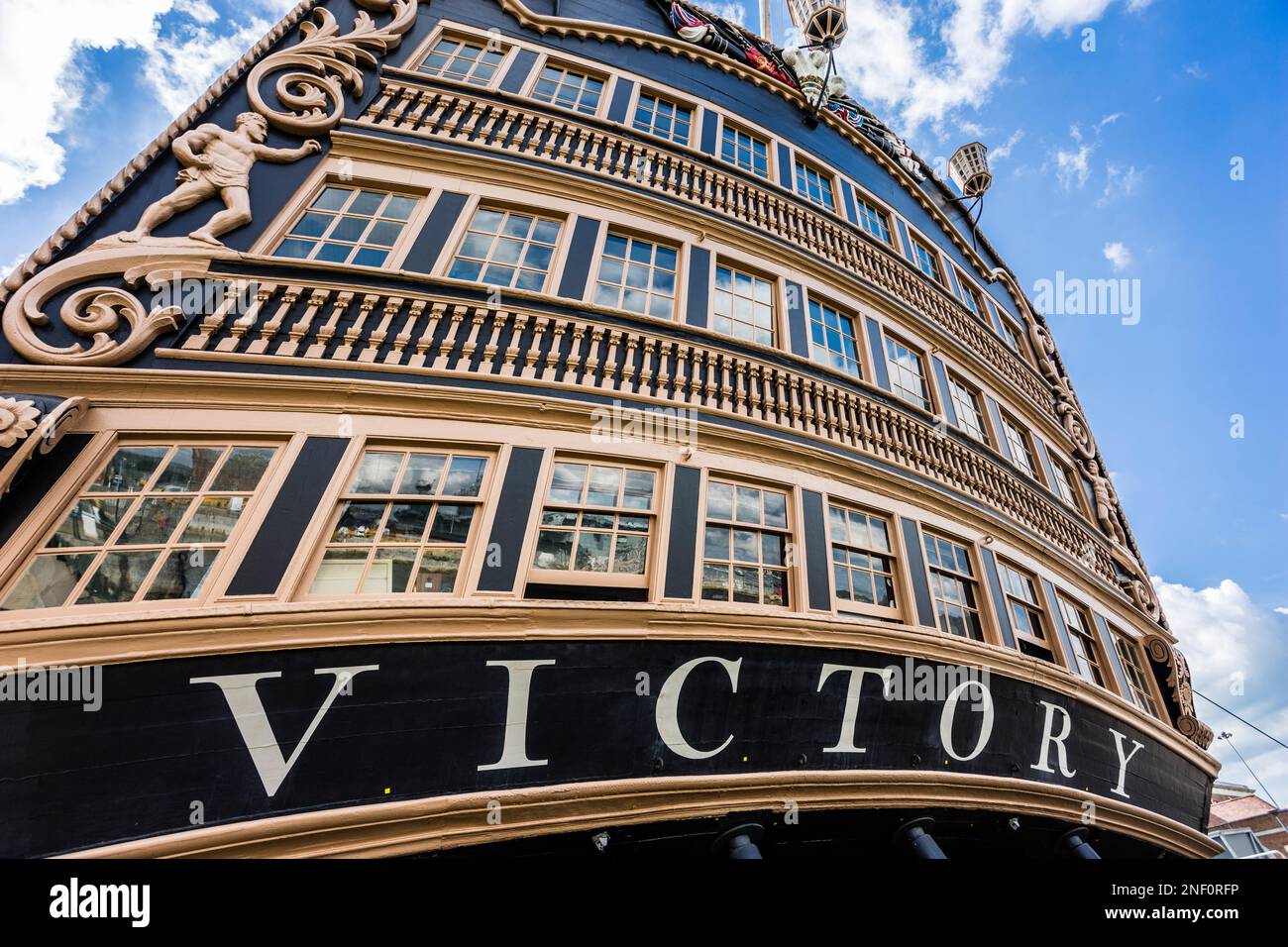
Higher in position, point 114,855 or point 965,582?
point 965,582

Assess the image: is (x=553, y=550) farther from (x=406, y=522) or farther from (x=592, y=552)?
(x=406, y=522)

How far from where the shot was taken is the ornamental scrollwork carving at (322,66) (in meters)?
6.85

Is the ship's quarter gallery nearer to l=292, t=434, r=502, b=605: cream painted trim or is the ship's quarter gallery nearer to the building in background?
l=292, t=434, r=502, b=605: cream painted trim

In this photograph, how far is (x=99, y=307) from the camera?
499 cm

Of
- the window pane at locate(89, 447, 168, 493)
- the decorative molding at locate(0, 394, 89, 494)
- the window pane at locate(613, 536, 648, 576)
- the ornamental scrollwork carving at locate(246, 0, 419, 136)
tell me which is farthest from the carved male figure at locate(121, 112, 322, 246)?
the window pane at locate(613, 536, 648, 576)

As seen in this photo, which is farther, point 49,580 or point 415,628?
point 415,628

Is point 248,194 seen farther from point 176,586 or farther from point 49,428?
point 176,586

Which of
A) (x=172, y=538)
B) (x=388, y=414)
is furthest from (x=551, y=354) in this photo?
(x=172, y=538)

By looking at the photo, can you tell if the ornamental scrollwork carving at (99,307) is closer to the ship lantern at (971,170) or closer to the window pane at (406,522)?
the window pane at (406,522)

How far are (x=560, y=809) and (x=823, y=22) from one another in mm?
16736

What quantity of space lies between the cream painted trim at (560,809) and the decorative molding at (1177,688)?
239 inches
